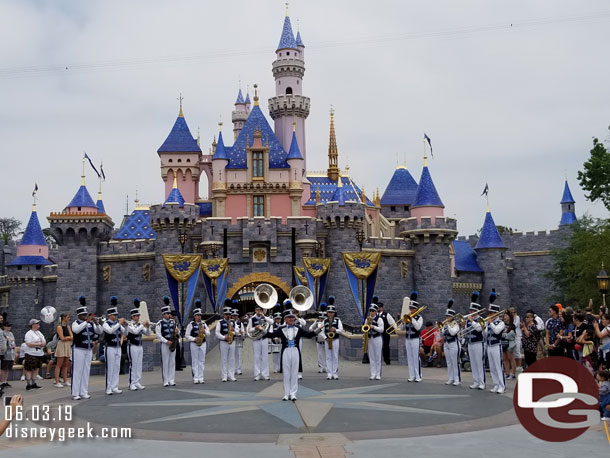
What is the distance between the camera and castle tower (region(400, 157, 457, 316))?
3375 cm

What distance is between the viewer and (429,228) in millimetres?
33938

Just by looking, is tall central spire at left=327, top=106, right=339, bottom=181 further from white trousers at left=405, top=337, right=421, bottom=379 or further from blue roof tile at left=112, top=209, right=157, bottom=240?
white trousers at left=405, top=337, right=421, bottom=379

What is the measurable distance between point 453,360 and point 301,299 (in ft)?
12.9

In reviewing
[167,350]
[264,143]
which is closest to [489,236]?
[264,143]

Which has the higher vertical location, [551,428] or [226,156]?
[226,156]

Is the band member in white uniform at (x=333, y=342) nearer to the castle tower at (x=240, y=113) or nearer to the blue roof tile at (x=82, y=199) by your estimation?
the blue roof tile at (x=82, y=199)

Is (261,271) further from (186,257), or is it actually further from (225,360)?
(225,360)

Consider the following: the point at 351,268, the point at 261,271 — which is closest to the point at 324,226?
the point at 261,271

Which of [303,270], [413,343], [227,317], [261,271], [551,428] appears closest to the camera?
[551,428]

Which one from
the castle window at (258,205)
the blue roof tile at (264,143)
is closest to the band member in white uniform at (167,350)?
the castle window at (258,205)

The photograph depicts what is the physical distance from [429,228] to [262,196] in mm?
9106

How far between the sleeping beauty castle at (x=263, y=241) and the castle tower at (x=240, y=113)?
14.1m

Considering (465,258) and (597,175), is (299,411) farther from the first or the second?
(465,258)

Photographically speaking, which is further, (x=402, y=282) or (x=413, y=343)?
(x=402, y=282)
